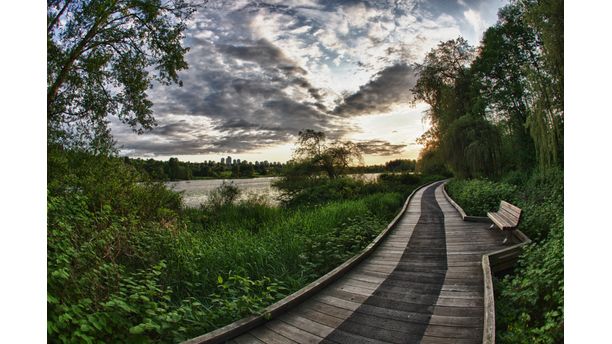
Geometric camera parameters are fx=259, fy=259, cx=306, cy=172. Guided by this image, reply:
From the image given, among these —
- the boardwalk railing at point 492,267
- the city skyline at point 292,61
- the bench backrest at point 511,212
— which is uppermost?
the city skyline at point 292,61

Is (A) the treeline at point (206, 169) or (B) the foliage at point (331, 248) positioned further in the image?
(A) the treeline at point (206, 169)

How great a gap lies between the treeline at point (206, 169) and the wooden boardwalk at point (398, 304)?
8.13 metres

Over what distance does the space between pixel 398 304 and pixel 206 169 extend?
1544 centimetres

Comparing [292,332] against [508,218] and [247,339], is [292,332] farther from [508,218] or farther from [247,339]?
[508,218]

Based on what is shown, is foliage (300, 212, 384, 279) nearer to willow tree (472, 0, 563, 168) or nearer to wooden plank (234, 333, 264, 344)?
wooden plank (234, 333, 264, 344)

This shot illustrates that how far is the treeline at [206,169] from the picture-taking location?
385 inches

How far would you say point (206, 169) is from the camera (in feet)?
54.5

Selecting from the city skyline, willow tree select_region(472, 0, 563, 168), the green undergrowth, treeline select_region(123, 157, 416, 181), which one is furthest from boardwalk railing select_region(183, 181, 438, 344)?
treeline select_region(123, 157, 416, 181)

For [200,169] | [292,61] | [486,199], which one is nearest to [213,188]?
[200,169]

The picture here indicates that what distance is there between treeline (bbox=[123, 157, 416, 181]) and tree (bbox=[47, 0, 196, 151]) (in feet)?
5.29

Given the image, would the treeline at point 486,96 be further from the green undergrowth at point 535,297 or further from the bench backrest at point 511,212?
Answer: the green undergrowth at point 535,297

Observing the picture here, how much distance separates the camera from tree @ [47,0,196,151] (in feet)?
19.4

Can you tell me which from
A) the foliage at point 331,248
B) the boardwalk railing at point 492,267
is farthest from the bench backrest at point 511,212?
the foliage at point 331,248
